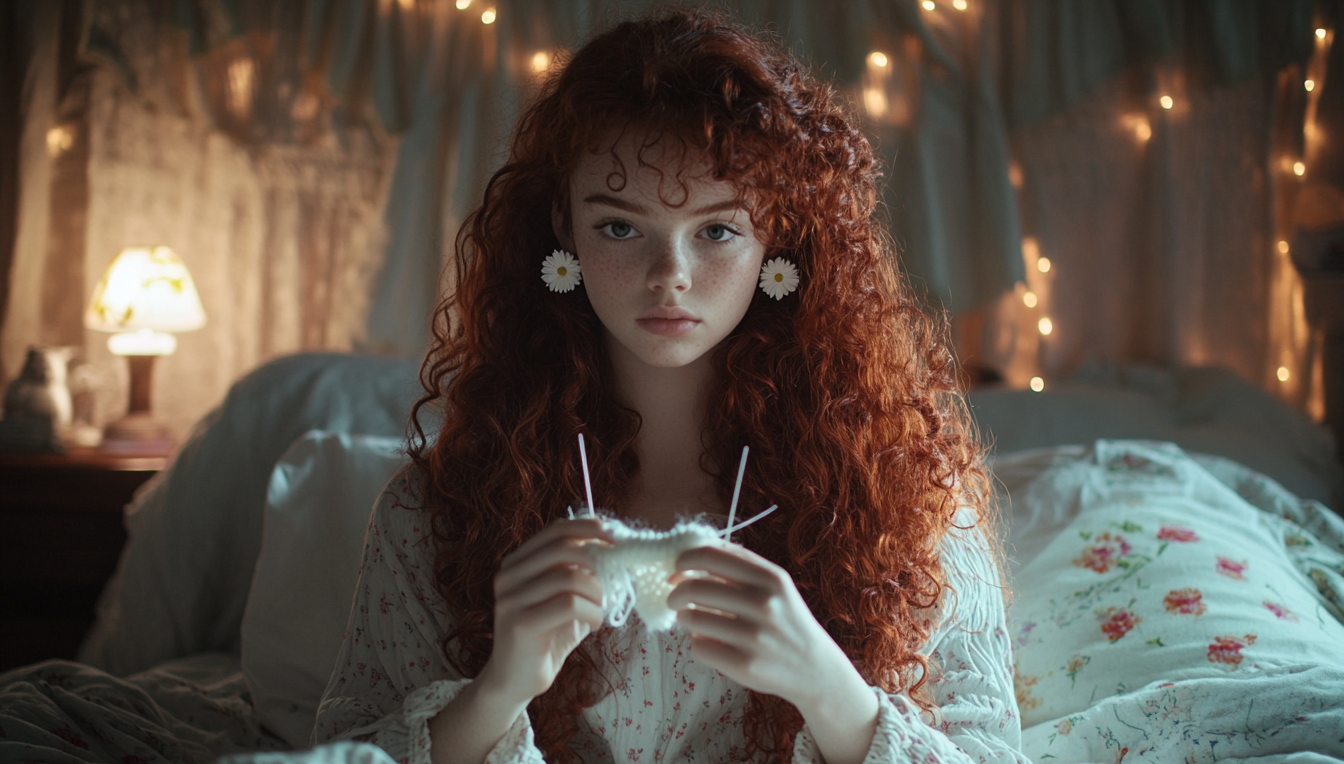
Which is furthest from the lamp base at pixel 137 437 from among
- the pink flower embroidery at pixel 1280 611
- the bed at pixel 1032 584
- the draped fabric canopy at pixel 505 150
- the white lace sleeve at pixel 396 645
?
the pink flower embroidery at pixel 1280 611

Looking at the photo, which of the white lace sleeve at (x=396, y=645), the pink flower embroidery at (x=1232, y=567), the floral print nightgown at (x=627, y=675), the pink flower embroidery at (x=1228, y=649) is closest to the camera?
the white lace sleeve at (x=396, y=645)

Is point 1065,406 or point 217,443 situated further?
point 1065,406

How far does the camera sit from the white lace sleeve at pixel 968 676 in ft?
3.07

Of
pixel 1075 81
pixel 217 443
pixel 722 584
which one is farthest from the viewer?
pixel 1075 81

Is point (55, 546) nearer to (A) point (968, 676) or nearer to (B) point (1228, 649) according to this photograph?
(A) point (968, 676)

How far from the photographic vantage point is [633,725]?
104 cm

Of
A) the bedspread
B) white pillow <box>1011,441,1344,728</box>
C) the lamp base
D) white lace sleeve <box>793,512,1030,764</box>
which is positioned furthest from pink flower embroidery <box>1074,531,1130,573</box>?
the lamp base

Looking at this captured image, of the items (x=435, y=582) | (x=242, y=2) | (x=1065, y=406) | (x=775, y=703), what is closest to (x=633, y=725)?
(x=775, y=703)

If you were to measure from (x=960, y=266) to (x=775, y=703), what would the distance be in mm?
1799

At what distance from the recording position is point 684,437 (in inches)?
43.8

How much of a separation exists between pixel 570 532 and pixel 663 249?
0.32 m

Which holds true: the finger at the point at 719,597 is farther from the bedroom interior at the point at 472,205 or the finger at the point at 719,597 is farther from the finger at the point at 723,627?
the bedroom interior at the point at 472,205

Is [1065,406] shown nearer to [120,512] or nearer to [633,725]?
[633,725]

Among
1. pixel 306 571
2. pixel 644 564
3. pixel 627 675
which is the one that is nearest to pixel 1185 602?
pixel 627 675
